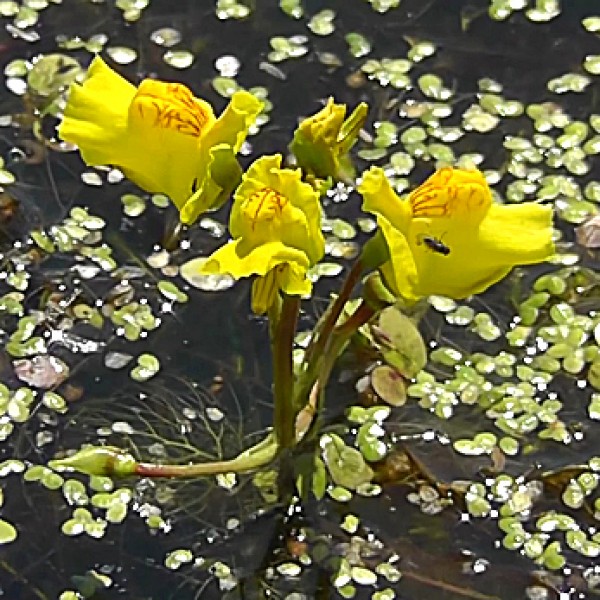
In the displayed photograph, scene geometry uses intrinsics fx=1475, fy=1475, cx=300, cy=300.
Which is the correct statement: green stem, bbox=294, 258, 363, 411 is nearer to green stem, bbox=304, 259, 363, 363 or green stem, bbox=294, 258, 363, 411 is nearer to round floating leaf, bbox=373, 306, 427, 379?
green stem, bbox=304, 259, 363, 363

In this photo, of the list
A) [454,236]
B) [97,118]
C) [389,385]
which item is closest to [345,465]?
[389,385]

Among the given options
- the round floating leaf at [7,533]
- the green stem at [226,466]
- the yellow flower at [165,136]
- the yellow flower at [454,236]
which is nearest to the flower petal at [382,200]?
the yellow flower at [454,236]

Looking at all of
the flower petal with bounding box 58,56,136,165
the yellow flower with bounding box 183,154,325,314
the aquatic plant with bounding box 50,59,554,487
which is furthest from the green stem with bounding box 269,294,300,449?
the flower petal with bounding box 58,56,136,165

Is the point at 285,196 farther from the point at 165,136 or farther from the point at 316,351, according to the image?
the point at 316,351

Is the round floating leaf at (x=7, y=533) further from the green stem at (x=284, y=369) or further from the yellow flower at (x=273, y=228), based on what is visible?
the yellow flower at (x=273, y=228)

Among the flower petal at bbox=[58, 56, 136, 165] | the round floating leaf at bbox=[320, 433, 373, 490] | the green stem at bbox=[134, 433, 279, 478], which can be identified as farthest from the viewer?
the round floating leaf at bbox=[320, 433, 373, 490]

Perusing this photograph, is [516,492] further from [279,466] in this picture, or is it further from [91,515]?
[91,515]
